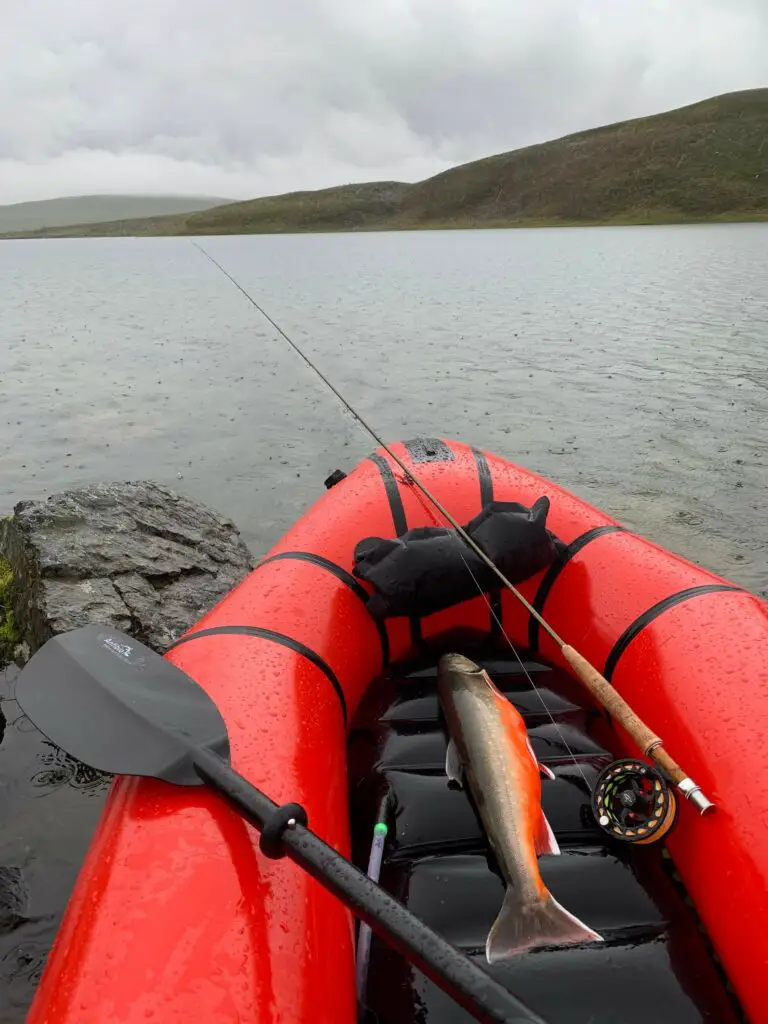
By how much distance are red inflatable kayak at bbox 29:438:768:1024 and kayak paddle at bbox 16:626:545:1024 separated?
155mm

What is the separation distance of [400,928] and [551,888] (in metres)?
1.53

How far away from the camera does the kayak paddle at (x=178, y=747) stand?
174cm

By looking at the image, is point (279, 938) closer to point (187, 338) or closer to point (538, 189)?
point (187, 338)

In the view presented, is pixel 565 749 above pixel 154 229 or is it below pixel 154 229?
below

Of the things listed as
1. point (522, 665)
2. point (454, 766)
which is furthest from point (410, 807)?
point (522, 665)

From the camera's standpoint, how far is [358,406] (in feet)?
51.2

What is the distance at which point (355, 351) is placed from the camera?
21.6m

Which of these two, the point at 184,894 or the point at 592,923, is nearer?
the point at 184,894

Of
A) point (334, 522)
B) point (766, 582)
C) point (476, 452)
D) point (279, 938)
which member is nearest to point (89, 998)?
point (279, 938)

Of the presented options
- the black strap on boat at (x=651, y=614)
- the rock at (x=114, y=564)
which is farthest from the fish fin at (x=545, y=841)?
the rock at (x=114, y=564)

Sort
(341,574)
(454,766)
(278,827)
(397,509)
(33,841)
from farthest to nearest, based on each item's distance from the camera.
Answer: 1. (397,509)
2. (341,574)
3. (33,841)
4. (454,766)
5. (278,827)

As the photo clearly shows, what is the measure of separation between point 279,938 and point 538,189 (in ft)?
490

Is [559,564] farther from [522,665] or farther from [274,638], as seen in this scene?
[274,638]

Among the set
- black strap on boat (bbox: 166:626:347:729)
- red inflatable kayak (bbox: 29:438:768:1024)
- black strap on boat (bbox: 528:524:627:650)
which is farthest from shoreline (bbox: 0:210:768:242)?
black strap on boat (bbox: 166:626:347:729)
